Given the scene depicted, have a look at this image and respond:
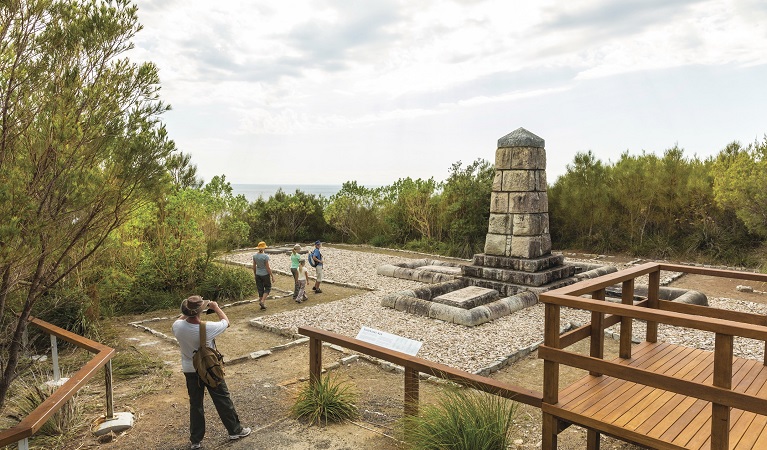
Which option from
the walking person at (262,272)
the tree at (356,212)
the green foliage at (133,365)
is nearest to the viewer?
the green foliage at (133,365)

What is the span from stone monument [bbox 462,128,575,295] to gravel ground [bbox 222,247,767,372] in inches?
43.1

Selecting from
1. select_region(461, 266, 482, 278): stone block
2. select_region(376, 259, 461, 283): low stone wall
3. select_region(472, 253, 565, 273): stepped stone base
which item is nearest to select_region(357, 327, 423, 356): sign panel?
select_region(472, 253, 565, 273): stepped stone base

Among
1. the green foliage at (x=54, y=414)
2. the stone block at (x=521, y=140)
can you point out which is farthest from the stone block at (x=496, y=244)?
the green foliage at (x=54, y=414)

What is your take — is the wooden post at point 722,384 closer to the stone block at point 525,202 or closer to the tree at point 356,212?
the stone block at point 525,202

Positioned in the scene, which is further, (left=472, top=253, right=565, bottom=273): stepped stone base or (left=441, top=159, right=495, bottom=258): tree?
(left=441, top=159, right=495, bottom=258): tree

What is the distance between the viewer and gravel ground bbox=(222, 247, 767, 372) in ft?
23.7

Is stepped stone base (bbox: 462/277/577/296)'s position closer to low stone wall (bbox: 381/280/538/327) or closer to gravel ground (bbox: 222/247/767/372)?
low stone wall (bbox: 381/280/538/327)

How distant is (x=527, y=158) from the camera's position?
37.1 feet

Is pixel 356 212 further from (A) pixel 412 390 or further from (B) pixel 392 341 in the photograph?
(A) pixel 412 390

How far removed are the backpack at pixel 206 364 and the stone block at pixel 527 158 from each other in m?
8.74

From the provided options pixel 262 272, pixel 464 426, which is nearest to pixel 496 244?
pixel 262 272

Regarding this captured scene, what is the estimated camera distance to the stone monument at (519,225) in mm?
11227

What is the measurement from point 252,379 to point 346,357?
1.44m

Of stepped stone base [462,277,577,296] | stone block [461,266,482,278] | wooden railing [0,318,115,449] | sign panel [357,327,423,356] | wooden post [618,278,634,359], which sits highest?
wooden post [618,278,634,359]
